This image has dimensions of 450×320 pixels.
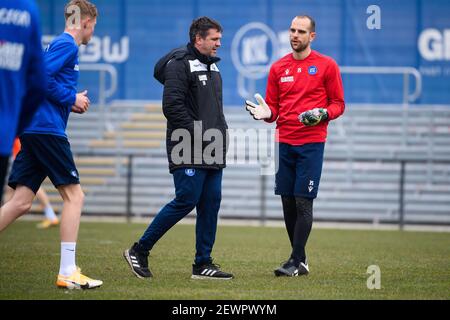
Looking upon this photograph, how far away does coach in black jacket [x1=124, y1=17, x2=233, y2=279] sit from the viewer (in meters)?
7.53

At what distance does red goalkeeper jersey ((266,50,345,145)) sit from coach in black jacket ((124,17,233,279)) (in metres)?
0.77

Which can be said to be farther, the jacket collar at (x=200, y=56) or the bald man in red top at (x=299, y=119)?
the bald man in red top at (x=299, y=119)

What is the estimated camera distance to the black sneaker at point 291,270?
7905mm

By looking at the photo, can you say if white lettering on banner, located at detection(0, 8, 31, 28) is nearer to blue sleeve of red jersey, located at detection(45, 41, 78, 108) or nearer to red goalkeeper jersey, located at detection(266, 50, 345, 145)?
blue sleeve of red jersey, located at detection(45, 41, 78, 108)

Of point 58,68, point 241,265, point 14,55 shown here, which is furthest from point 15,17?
point 241,265

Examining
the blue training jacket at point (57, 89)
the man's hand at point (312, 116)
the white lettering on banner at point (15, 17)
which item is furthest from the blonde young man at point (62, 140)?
the man's hand at point (312, 116)

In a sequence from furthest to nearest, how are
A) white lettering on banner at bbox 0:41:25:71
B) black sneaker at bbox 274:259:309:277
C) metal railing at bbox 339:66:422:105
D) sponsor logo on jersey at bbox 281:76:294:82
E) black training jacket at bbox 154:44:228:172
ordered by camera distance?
metal railing at bbox 339:66:422:105 < sponsor logo on jersey at bbox 281:76:294:82 < black sneaker at bbox 274:259:309:277 < black training jacket at bbox 154:44:228:172 < white lettering on banner at bbox 0:41:25:71

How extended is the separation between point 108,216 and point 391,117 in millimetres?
5872

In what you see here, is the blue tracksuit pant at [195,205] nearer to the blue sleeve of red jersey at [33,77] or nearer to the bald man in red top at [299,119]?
the bald man in red top at [299,119]

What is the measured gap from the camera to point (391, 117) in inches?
722

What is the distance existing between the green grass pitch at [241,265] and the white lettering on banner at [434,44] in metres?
5.26

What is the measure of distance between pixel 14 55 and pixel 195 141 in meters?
2.42

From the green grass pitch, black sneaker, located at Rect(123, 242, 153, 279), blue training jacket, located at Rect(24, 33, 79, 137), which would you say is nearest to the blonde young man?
blue training jacket, located at Rect(24, 33, 79, 137)
